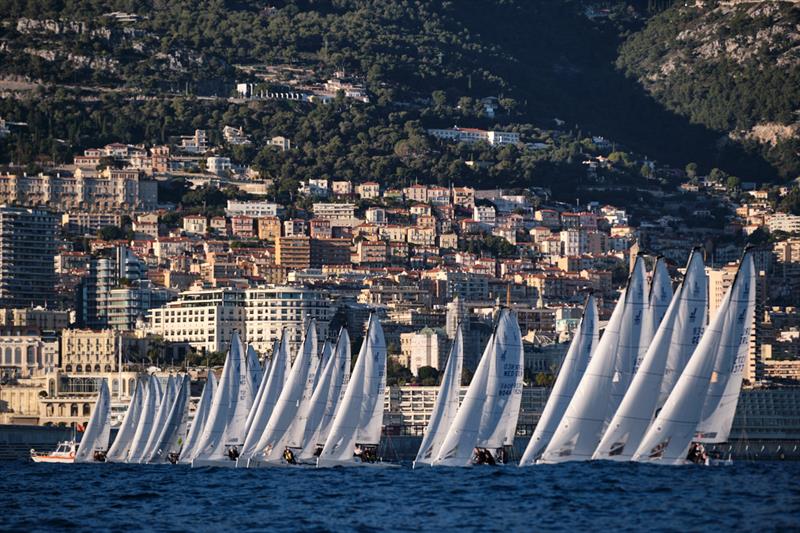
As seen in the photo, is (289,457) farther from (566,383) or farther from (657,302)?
(657,302)

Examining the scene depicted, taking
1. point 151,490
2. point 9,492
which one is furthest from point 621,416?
point 9,492

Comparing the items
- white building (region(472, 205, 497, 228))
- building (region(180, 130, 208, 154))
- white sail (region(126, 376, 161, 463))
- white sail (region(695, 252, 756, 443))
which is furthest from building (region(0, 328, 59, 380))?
Result: white sail (region(695, 252, 756, 443))

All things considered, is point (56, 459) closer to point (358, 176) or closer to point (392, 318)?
point (392, 318)

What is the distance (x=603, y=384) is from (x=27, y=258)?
95154 millimetres

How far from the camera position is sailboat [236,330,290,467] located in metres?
71.5

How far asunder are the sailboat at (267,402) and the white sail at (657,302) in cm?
1608

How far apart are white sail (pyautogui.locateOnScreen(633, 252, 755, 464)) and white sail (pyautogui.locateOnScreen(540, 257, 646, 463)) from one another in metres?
2.42

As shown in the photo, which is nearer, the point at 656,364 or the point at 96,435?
the point at 656,364

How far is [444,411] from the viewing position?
65750 millimetres

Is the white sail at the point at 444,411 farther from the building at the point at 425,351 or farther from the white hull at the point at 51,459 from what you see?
the building at the point at 425,351

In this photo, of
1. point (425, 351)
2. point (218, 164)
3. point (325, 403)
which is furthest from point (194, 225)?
point (325, 403)

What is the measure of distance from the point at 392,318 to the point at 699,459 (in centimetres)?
8779

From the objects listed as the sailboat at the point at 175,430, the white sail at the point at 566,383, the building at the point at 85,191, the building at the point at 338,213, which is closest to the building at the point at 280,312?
the building at the point at 85,191

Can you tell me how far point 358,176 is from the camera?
634 feet
